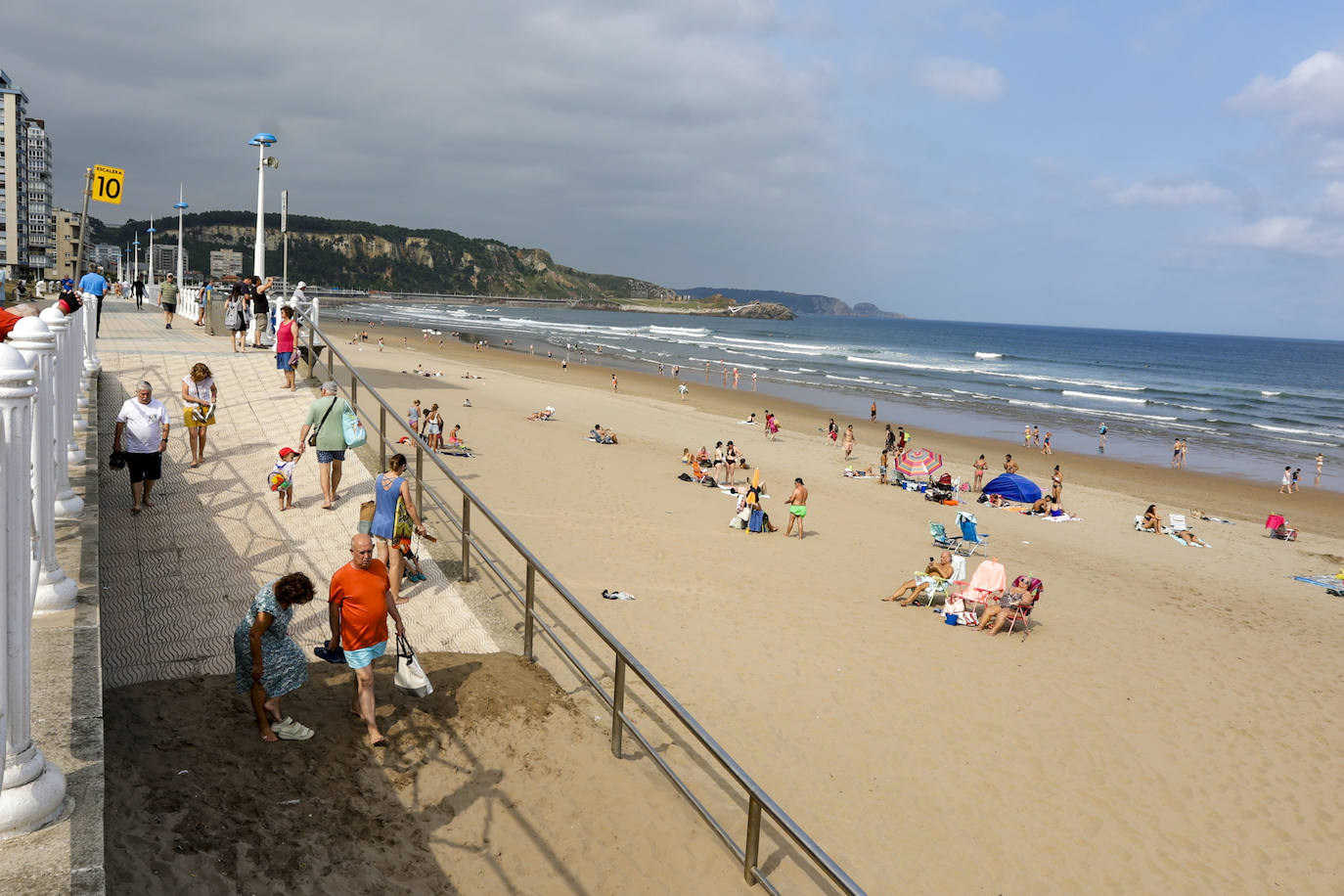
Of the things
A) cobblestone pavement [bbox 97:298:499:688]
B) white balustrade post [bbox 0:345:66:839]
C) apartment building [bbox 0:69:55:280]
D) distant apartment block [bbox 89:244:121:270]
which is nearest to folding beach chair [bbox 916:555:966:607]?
cobblestone pavement [bbox 97:298:499:688]

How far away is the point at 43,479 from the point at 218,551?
2.96 metres

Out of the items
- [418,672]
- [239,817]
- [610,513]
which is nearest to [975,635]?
[610,513]

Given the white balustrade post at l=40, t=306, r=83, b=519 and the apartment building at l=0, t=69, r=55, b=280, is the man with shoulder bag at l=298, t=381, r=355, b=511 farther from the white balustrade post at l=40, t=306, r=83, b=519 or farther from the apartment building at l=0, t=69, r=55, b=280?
the apartment building at l=0, t=69, r=55, b=280

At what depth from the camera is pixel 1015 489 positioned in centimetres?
1902

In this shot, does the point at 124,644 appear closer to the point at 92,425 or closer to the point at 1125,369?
the point at 92,425

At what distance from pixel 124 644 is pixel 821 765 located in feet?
16.2

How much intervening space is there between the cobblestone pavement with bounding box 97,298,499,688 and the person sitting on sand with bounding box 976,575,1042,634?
21.8 ft

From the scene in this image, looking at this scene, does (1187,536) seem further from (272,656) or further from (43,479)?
(43,479)

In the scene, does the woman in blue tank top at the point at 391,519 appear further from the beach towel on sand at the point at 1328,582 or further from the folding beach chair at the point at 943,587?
the beach towel on sand at the point at 1328,582

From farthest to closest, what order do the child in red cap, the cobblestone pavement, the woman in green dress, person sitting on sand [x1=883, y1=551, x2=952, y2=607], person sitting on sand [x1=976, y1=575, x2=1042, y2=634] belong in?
1. person sitting on sand [x1=883, y1=551, x2=952, y2=607]
2. person sitting on sand [x1=976, y1=575, x2=1042, y2=634]
3. the child in red cap
4. the cobblestone pavement
5. the woman in green dress

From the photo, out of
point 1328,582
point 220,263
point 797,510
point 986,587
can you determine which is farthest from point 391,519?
point 220,263

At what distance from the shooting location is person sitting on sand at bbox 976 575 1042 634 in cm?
1023

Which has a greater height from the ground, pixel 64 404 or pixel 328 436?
pixel 64 404

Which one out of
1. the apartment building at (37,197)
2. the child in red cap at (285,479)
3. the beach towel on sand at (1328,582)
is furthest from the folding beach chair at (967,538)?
the apartment building at (37,197)
